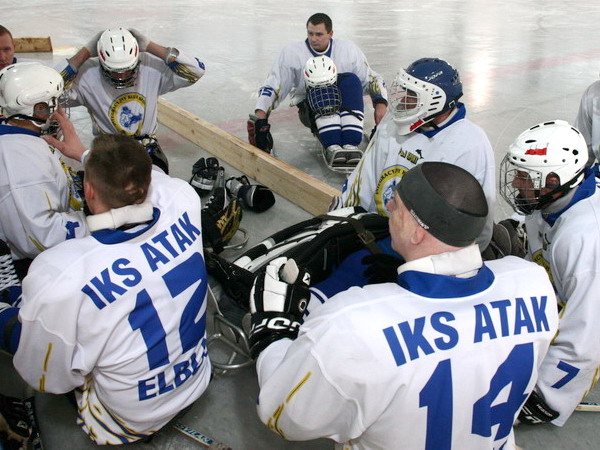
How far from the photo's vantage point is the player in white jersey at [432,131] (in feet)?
8.39

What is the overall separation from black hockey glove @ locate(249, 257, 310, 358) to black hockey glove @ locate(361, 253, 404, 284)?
0.38 m

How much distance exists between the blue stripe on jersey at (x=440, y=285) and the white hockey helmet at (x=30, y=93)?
2055 mm

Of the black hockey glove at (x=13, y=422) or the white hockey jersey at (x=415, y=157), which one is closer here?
the black hockey glove at (x=13, y=422)

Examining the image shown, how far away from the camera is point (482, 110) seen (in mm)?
5684

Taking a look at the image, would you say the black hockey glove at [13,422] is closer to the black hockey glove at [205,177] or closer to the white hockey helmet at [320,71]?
the black hockey glove at [205,177]

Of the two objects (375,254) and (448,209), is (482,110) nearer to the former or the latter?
(375,254)

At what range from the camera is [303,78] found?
15.3 ft

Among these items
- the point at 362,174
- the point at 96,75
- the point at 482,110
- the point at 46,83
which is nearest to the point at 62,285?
the point at 46,83

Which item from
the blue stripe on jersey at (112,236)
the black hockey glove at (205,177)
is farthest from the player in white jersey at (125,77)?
the blue stripe on jersey at (112,236)

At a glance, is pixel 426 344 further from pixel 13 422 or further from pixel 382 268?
pixel 13 422

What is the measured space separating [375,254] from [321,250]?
232 millimetres

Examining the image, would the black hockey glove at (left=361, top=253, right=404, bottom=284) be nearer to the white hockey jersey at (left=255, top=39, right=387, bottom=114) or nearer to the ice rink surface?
the ice rink surface

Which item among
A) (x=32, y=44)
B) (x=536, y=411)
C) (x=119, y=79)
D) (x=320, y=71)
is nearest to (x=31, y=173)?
(x=119, y=79)

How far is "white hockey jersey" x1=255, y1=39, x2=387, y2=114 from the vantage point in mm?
4609
